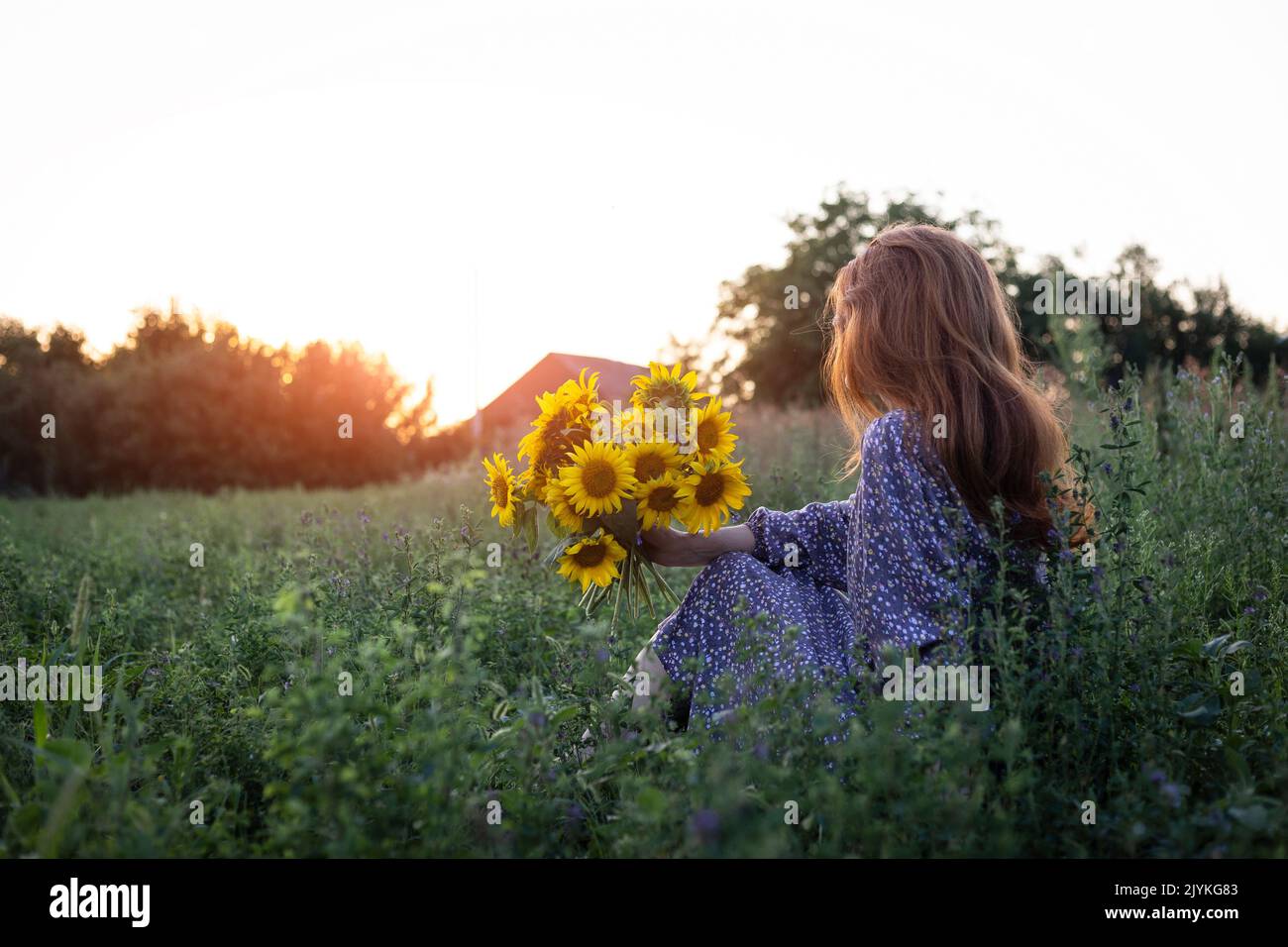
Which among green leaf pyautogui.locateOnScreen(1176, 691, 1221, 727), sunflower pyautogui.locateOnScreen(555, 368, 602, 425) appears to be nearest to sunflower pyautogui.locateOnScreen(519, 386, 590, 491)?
sunflower pyautogui.locateOnScreen(555, 368, 602, 425)

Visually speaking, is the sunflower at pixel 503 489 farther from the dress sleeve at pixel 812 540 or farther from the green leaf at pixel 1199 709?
the green leaf at pixel 1199 709

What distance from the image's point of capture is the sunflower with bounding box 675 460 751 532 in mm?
2627

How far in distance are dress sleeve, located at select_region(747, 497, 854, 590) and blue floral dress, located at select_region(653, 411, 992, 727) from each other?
0.29m

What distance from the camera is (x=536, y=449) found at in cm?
265

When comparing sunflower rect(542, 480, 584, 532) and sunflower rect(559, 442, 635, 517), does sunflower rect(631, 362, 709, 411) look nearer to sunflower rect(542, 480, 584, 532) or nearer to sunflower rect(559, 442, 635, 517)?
sunflower rect(559, 442, 635, 517)

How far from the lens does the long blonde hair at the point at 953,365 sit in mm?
2533

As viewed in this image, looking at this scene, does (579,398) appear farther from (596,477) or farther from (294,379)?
(294,379)

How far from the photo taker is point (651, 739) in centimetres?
237

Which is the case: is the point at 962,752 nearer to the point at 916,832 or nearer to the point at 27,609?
the point at 916,832

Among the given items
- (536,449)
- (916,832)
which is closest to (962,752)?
(916,832)

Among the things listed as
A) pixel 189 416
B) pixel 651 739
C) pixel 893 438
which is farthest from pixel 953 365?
pixel 189 416

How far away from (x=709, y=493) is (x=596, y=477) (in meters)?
0.34
